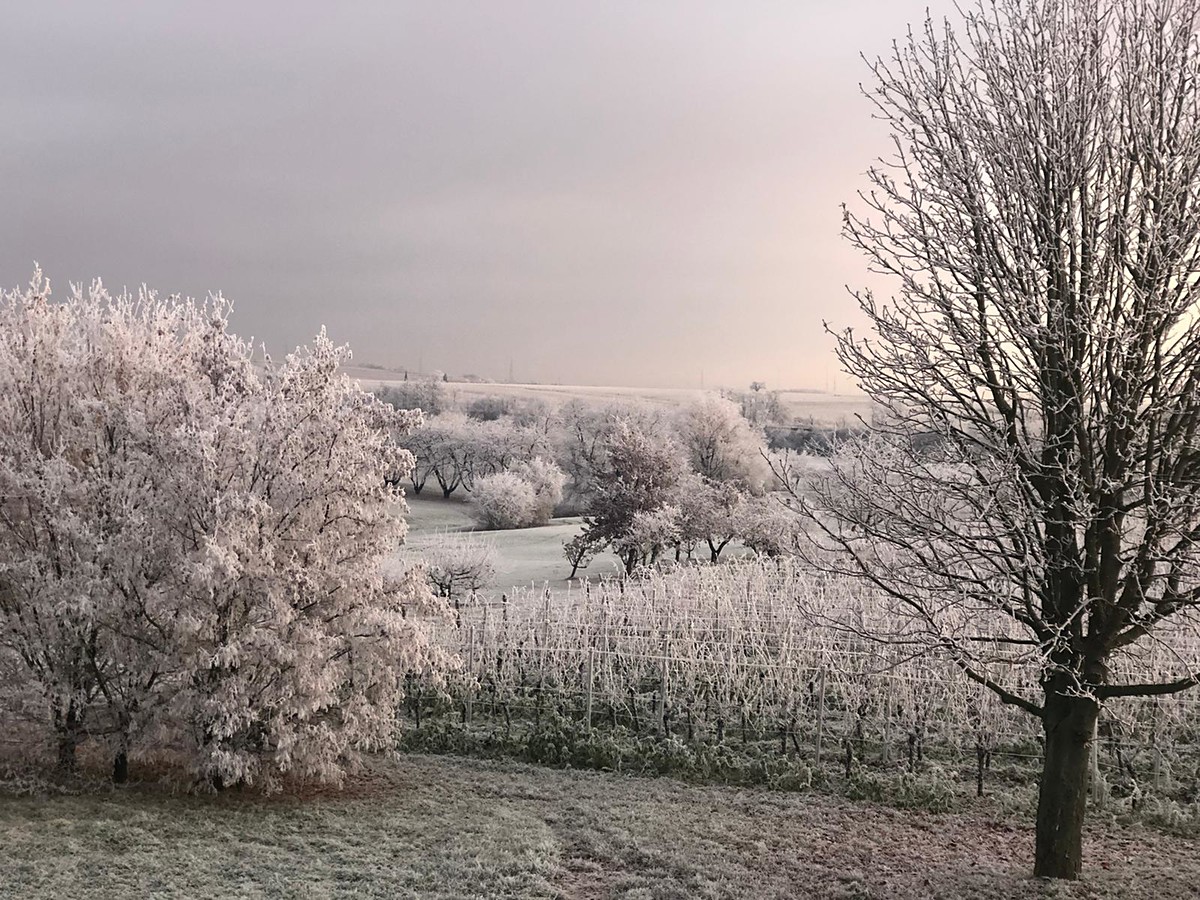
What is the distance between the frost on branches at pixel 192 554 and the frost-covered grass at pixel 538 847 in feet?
2.22

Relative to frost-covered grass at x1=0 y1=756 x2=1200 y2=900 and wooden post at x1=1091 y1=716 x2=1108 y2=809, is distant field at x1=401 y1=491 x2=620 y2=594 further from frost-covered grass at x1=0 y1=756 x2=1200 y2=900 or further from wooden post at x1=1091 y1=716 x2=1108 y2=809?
wooden post at x1=1091 y1=716 x2=1108 y2=809

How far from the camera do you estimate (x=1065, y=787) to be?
6277 mm

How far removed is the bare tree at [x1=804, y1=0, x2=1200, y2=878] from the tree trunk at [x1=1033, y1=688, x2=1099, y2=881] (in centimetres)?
1

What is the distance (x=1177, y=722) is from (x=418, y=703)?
775cm

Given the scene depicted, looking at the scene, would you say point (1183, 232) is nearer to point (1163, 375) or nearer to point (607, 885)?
point (1163, 375)

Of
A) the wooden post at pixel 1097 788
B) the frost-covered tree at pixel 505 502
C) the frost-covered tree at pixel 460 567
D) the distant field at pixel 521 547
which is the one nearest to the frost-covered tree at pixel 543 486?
the frost-covered tree at pixel 505 502

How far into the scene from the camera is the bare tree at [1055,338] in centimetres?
571

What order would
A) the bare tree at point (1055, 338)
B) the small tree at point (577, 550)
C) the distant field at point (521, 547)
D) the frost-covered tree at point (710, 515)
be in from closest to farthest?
1. the bare tree at point (1055, 338)
2. the distant field at point (521, 547)
3. the small tree at point (577, 550)
4. the frost-covered tree at point (710, 515)

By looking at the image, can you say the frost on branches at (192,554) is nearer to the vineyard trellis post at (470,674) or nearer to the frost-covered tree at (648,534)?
the vineyard trellis post at (470,674)

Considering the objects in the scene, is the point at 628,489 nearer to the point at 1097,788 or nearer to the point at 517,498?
the point at 517,498

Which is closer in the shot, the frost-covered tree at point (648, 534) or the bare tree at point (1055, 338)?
the bare tree at point (1055, 338)

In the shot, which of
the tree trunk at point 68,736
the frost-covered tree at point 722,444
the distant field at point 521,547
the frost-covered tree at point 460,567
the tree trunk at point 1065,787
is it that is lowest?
the distant field at point 521,547

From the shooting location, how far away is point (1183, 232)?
220 inches

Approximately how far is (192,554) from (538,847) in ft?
11.6
